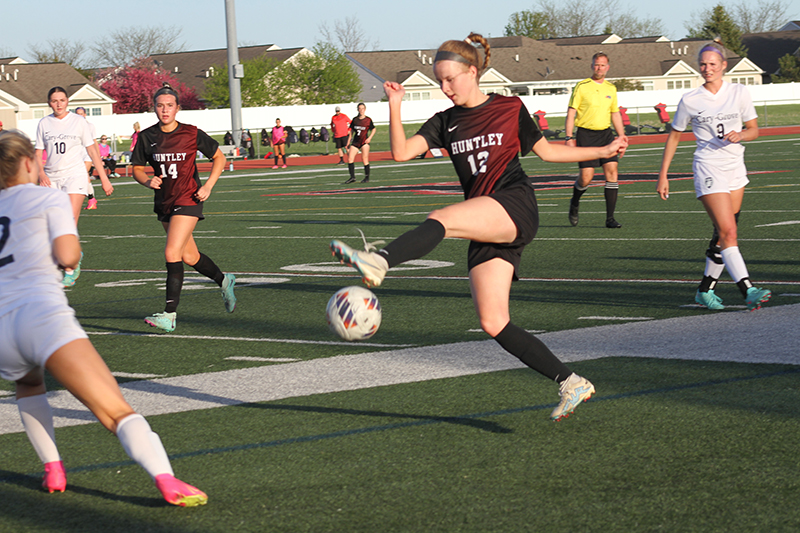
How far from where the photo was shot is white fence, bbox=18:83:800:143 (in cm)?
7381

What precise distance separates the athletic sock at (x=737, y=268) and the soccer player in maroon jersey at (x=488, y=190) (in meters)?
2.94

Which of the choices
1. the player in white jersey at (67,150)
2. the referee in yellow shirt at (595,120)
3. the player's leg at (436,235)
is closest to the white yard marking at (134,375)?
the player's leg at (436,235)

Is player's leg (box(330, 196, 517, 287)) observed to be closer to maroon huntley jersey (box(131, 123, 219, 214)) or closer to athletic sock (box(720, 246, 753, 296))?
athletic sock (box(720, 246, 753, 296))

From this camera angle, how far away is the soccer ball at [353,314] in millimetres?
4922

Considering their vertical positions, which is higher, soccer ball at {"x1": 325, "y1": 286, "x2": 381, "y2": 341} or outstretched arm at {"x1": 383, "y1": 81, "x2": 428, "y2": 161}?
outstretched arm at {"x1": 383, "y1": 81, "x2": 428, "y2": 161}

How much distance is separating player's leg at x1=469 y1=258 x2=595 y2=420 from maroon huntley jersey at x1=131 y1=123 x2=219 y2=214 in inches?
179

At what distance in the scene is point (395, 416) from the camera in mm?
5762

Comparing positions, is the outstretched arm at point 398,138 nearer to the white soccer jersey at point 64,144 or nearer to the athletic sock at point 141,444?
the athletic sock at point 141,444

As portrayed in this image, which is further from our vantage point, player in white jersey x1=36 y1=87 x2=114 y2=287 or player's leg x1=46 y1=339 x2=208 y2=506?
player in white jersey x1=36 y1=87 x2=114 y2=287

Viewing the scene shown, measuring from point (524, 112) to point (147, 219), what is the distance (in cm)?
1669

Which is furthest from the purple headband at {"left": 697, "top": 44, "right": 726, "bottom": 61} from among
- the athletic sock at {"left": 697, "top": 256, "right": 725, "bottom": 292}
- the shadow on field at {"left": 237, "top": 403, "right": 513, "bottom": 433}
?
the shadow on field at {"left": 237, "top": 403, "right": 513, "bottom": 433}

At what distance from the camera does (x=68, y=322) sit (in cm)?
419

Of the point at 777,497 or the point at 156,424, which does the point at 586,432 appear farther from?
the point at 156,424

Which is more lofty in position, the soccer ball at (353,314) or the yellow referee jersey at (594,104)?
the yellow referee jersey at (594,104)
